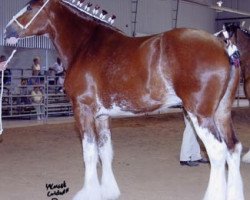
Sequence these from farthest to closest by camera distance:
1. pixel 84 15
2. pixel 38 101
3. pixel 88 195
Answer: pixel 38 101 → pixel 84 15 → pixel 88 195

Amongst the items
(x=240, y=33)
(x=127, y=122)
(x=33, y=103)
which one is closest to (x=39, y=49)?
(x=33, y=103)

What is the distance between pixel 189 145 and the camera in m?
6.99

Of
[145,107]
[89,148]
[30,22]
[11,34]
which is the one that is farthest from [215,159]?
[11,34]

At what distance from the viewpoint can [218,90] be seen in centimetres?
452

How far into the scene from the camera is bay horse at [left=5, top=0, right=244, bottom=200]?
4.54 metres

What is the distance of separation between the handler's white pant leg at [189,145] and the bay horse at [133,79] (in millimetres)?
1855

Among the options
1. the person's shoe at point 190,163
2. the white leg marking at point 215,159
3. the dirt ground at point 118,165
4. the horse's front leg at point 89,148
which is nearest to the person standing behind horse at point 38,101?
the dirt ground at point 118,165

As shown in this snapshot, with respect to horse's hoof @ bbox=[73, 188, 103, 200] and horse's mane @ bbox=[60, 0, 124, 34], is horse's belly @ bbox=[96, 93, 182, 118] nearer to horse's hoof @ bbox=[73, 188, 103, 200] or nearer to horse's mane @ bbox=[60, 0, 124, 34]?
horse's hoof @ bbox=[73, 188, 103, 200]

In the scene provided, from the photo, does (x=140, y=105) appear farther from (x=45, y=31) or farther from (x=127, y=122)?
(x=127, y=122)

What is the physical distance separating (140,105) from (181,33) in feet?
2.88

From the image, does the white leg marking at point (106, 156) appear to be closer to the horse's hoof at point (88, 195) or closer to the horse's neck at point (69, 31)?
the horse's hoof at point (88, 195)

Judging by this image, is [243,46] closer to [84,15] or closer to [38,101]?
[84,15]

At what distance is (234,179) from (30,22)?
120 inches

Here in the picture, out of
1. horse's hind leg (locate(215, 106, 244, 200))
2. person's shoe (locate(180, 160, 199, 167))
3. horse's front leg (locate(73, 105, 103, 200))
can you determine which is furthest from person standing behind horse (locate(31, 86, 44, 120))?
horse's hind leg (locate(215, 106, 244, 200))
